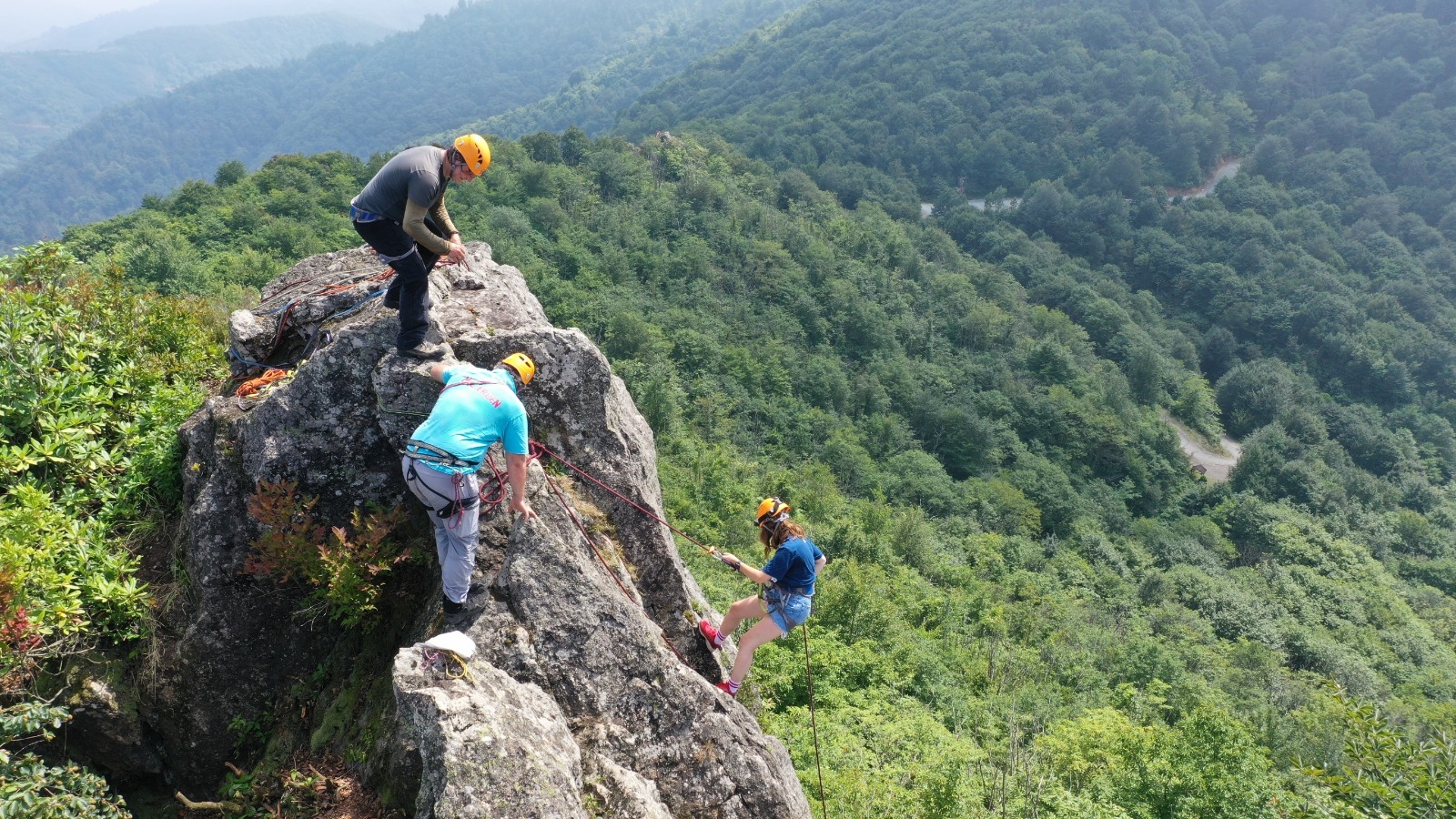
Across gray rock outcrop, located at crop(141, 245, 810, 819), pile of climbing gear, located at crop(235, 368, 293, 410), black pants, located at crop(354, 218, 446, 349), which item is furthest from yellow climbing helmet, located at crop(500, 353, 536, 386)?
pile of climbing gear, located at crop(235, 368, 293, 410)

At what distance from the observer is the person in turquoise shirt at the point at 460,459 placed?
5992 millimetres

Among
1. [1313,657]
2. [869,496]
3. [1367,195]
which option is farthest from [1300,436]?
[1367,195]

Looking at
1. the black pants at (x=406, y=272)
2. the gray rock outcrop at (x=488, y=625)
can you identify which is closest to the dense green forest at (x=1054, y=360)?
the gray rock outcrop at (x=488, y=625)

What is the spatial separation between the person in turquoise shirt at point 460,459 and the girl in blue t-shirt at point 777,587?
270 centimetres

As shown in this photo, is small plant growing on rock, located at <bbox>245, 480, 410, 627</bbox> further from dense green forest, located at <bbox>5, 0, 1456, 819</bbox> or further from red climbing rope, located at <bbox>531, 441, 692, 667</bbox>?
dense green forest, located at <bbox>5, 0, 1456, 819</bbox>

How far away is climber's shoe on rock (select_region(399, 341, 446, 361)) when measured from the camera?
7.19 meters

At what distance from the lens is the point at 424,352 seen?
7.20 metres

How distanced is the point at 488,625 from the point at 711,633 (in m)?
2.63

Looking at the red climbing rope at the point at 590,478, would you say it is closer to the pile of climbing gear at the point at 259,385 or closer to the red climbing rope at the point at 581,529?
the red climbing rope at the point at 581,529

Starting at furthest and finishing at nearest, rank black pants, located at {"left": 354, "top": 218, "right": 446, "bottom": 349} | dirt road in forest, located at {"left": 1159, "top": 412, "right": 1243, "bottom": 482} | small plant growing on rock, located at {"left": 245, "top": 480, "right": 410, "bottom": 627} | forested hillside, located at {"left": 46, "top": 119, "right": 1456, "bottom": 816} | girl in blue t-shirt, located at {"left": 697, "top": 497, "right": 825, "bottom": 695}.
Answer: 1. dirt road in forest, located at {"left": 1159, "top": 412, "right": 1243, "bottom": 482}
2. forested hillside, located at {"left": 46, "top": 119, "right": 1456, "bottom": 816}
3. girl in blue t-shirt, located at {"left": 697, "top": 497, "right": 825, "bottom": 695}
4. black pants, located at {"left": 354, "top": 218, "right": 446, "bottom": 349}
5. small plant growing on rock, located at {"left": 245, "top": 480, "right": 410, "bottom": 627}

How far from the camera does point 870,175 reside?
131 m

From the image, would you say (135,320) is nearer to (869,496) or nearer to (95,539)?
(95,539)

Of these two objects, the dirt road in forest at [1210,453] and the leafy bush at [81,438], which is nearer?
the leafy bush at [81,438]

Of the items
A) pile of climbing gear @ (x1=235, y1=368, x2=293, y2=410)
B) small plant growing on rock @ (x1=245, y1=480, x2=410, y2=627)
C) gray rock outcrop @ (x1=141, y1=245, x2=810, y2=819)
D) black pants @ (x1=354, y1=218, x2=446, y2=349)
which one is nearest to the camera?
gray rock outcrop @ (x1=141, y1=245, x2=810, y2=819)
